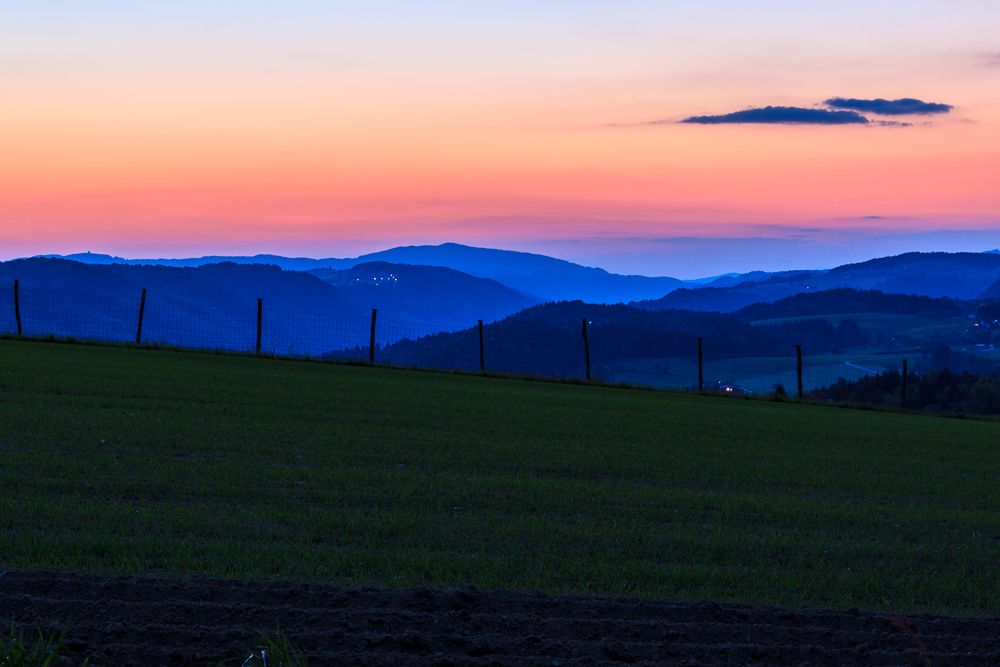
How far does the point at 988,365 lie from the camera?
101 metres

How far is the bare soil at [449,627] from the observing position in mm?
3957

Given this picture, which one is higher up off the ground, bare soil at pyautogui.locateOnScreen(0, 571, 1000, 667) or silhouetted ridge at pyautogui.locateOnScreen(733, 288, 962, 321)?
silhouetted ridge at pyautogui.locateOnScreen(733, 288, 962, 321)

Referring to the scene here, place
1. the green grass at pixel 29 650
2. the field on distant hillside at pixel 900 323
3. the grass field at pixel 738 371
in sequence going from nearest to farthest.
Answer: the green grass at pixel 29 650
the grass field at pixel 738 371
the field on distant hillside at pixel 900 323

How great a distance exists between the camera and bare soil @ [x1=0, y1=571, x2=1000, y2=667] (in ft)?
13.0

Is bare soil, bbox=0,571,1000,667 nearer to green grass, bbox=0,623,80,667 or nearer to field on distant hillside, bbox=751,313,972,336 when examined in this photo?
green grass, bbox=0,623,80,667

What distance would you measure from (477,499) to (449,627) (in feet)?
10.4

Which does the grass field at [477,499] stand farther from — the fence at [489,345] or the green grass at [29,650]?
the fence at [489,345]

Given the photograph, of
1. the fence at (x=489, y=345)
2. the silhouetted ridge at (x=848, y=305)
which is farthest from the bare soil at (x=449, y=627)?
the silhouetted ridge at (x=848, y=305)

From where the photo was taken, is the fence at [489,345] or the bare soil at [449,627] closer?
the bare soil at [449,627]

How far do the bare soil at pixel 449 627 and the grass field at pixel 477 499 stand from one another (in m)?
0.43

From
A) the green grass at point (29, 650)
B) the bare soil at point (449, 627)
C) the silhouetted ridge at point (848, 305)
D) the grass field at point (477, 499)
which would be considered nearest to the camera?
the green grass at point (29, 650)

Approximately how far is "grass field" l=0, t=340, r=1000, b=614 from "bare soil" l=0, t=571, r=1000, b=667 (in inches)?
17.1

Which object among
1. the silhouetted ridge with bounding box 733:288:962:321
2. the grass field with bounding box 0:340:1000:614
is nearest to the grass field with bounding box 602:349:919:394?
the grass field with bounding box 0:340:1000:614

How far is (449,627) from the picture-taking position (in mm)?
4289
